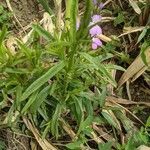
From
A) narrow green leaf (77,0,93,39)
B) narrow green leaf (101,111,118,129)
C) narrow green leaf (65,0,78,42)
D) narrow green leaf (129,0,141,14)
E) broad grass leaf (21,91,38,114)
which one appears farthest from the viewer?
narrow green leaf (129,0,141,14)

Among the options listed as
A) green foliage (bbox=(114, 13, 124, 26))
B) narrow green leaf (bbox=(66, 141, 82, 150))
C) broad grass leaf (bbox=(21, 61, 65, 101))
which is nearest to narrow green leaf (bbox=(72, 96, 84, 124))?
narrow green leaf (bbox=(66, 141, 82, 150))

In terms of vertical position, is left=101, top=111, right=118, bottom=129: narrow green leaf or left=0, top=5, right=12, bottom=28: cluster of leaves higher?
left=0, top=5, right=12, bottom=28: cluster of leaves

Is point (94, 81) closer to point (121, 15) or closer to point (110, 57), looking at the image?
point (110, 57)

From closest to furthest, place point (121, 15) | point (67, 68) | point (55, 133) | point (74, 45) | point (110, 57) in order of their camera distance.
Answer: point (74, 45) < point (67, 68) < point (55, 133) < point (110, 57) < point (121, 15)

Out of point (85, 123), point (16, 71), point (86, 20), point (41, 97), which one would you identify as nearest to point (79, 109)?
point (85, 123)

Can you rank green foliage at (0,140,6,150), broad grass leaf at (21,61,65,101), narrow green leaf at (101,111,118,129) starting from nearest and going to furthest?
broad grass leaf at (21,61,65,101), green foliage at (0,140,6,150), narrow green leaf at (101,111,118,129)

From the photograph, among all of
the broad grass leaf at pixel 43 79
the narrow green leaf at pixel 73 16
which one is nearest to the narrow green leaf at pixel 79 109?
the broad grass leaf at pixel 43 79

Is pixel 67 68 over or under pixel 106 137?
over

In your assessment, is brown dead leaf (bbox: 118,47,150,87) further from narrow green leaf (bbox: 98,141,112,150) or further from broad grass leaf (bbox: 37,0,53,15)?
broad grass leaf (bbox: 37,0,53,15)

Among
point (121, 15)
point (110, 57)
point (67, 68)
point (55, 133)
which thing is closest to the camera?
point (67, 68)

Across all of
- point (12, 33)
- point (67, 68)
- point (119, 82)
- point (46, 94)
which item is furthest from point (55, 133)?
point (12, 33)
